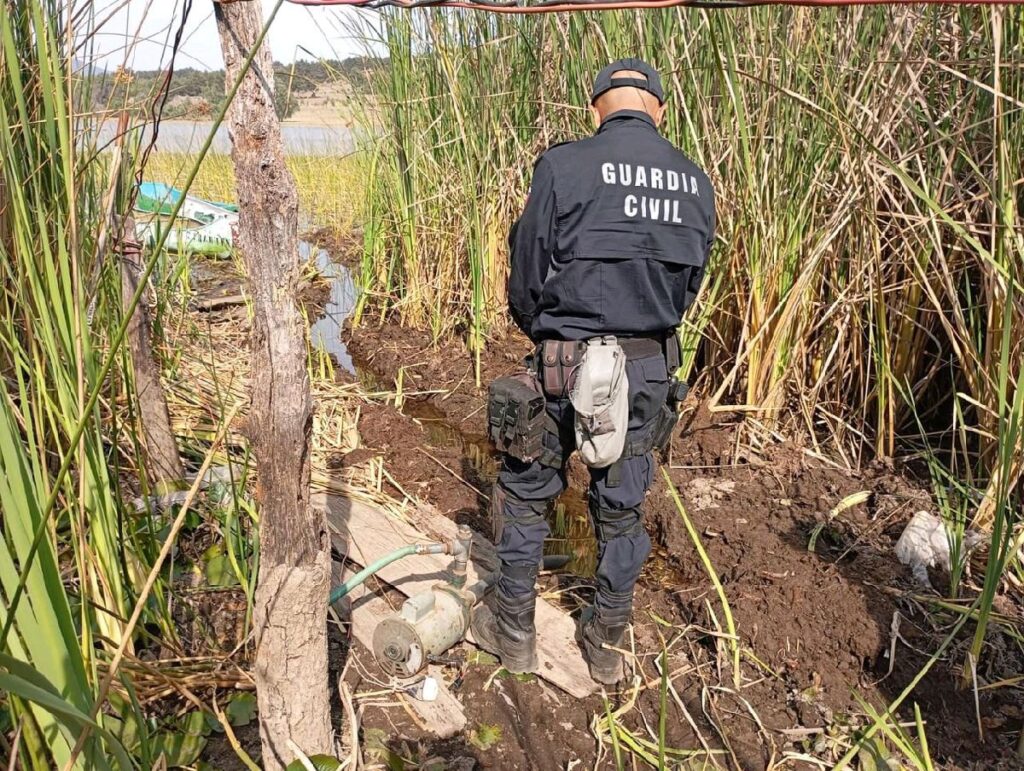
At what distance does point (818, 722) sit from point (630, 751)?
58cm

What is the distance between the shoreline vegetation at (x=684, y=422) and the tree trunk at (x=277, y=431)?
14cm

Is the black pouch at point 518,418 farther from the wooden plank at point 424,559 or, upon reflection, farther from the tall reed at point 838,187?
the tall reed at point 838,187

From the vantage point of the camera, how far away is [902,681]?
2311mm

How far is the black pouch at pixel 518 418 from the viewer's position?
234cm

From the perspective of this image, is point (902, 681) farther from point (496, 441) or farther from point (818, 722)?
point (496, 441)

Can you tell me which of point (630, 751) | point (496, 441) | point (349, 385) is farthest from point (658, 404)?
point (349, 385)

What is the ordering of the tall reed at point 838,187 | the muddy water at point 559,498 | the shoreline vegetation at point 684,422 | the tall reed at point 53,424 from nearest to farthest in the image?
the tall reed at point 53,424 → the shoreline vegetation at point 684,422 → the tall reed at point 838,187 → the muddy water at point 559,498

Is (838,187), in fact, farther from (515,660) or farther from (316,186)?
(316,186)

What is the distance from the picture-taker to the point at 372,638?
2.43 meters

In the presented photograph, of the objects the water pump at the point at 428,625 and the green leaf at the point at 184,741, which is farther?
the water pump at the point at 428,625

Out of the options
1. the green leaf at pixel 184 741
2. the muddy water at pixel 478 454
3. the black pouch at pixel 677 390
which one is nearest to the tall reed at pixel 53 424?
the green leaf at pixel 184 741

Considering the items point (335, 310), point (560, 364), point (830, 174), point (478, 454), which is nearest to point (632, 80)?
point (560, 364)

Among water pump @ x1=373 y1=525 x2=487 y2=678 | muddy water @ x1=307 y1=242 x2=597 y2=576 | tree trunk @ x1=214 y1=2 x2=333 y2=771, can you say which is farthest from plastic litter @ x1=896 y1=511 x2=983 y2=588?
tree trunk @ x1=214 y1=2 x2=333 y2=771

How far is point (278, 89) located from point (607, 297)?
2.32m
